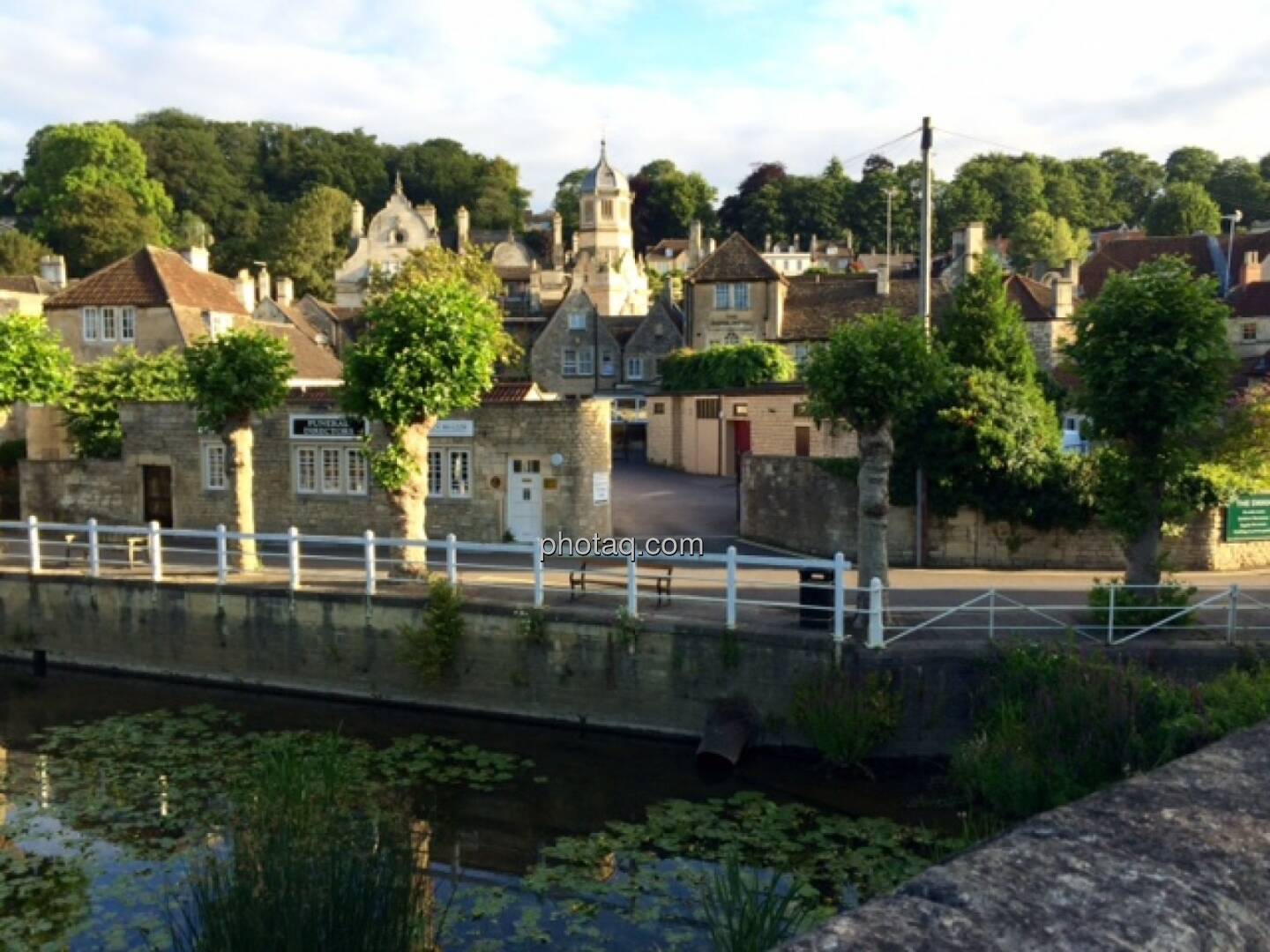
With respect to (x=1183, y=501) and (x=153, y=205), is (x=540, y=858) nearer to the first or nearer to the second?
(x=1183, y=501)

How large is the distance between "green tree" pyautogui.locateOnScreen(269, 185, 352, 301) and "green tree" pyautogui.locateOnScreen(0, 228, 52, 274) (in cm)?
1798

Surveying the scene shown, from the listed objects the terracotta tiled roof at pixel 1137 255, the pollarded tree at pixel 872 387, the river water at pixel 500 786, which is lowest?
the river water at pixel 500 786

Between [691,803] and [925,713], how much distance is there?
141 inches

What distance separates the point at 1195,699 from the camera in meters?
12.9

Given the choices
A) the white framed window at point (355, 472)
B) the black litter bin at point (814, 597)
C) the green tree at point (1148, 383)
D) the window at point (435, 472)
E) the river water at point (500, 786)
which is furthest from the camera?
the white framed window at point (355, 472)

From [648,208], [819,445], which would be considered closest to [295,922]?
[819,445]

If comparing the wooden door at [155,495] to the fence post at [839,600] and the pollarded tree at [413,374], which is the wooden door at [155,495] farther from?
the fence post at [839,600]

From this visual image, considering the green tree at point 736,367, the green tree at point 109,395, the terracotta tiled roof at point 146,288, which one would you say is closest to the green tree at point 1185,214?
the green tree at point 736,367

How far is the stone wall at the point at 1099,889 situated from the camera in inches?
160

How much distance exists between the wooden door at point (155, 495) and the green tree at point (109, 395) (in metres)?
1.36

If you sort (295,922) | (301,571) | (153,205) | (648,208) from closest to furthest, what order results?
(295,922) < (301,571) < (153,205) < (648,208)

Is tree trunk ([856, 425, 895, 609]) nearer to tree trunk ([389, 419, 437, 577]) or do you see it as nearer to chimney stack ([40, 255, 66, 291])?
tree trunk ([389, 419, 437, 577])

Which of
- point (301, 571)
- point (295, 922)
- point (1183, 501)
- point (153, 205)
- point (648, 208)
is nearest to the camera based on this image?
point (295, 922)

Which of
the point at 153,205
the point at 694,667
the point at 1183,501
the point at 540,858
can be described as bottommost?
the point at 540,858
